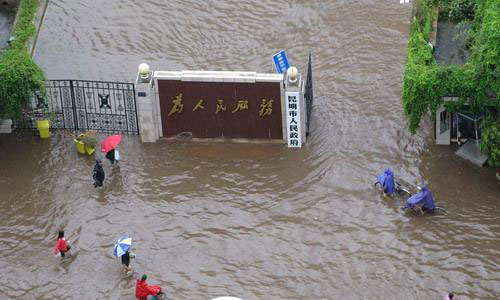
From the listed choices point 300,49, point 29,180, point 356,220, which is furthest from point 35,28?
point 356,220

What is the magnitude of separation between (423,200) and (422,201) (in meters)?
0.04

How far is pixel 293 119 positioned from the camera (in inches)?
1113

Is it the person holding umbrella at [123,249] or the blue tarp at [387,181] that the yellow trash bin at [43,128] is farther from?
the blue tarp at [387,181]

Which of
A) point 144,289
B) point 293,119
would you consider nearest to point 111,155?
point 293,119

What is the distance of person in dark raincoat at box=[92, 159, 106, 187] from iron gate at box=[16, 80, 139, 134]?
8.94 feet

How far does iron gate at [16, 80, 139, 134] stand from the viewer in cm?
2962

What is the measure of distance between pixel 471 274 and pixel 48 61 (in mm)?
16872

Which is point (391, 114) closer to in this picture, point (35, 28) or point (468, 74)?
point (468, 74)

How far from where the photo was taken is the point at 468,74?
26.0 m

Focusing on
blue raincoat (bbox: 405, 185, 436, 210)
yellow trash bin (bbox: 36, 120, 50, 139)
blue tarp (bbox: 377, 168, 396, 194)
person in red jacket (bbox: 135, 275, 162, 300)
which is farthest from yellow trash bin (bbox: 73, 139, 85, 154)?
blue raincoat (bbox: 405, 185, 436, 210)

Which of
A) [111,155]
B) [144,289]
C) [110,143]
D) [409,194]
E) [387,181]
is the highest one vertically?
[110,143]

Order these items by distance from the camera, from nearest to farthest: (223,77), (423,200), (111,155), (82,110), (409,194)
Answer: (423,200) → (409,194) → (223,77) → (111,155) → (82,110)

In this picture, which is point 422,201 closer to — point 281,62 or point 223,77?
point 281,62

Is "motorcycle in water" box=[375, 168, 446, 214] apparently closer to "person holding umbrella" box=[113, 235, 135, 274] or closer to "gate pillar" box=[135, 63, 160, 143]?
"gate pillar" box=[135, 63, 160, 143]
